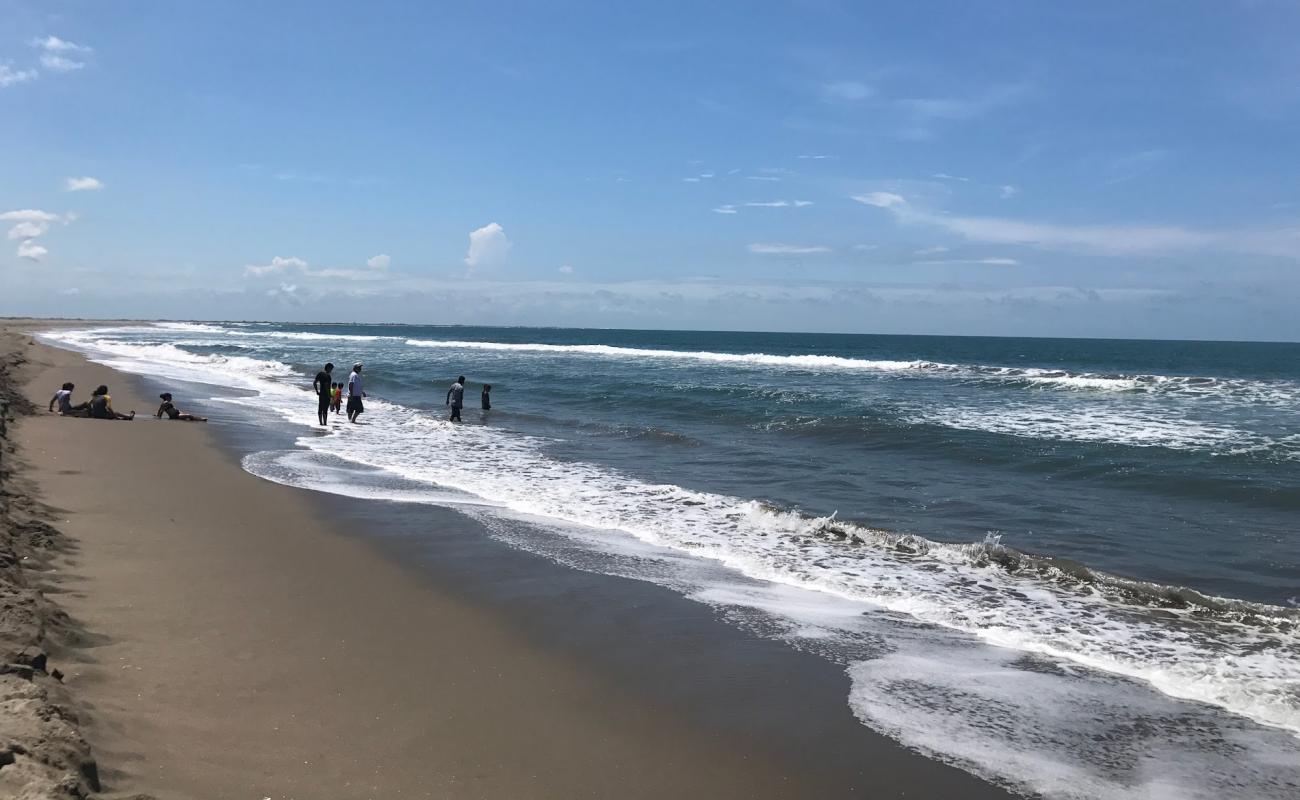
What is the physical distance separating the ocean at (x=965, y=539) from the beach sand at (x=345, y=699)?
119cm

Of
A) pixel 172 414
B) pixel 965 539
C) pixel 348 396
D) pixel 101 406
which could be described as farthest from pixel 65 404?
pixel 965 539

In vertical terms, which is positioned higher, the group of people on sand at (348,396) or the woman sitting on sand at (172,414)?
the group of people on sand at (348,396)

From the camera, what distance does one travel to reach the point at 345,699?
4.51m

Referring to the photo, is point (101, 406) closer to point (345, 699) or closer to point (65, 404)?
point (65, 404)

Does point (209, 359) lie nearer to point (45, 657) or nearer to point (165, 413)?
point (165, 413)

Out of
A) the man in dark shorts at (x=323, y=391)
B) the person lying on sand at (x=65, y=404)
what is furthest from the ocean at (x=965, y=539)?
the person lying on sand at (x=65, y=404)

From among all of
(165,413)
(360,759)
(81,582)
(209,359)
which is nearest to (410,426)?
(165,413)

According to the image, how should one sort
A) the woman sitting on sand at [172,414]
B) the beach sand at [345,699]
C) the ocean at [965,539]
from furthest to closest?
the woman sitting on sand at [172,414] < the ocean at [965,539] < the beach sand at [345,699]

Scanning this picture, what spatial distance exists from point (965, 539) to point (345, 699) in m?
7.25

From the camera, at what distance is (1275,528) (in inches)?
404

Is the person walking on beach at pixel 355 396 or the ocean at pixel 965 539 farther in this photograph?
the person walking on beach at pixel 355 396

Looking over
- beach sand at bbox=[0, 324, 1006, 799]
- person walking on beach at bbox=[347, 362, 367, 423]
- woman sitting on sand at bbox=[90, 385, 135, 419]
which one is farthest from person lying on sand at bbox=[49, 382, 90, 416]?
beach sand at bbox=[0, 324, 1006, 799]

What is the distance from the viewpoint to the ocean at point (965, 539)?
4719 mm

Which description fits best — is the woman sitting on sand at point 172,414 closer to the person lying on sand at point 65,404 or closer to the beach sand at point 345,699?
the person lying on sand at point 65,404
